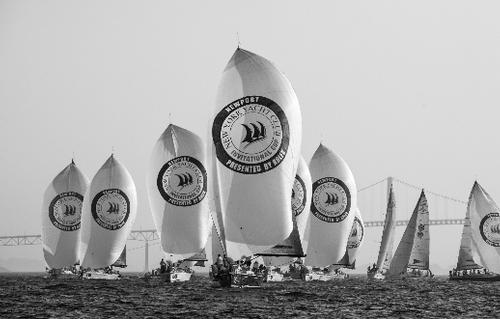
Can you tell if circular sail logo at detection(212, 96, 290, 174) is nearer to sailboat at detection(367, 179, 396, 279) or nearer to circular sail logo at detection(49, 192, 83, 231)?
circular sail logo at detection(49, 192, 83, 231)

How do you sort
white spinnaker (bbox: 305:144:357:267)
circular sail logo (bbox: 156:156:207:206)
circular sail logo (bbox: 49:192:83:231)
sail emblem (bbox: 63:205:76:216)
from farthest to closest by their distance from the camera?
sail emblem (bbox: 63:205:76:216), circular sail logo (bbox: 49:192:83:231), white spinnaker (bbox: 305:144:357:267), circular sail logo (bbox: 156:156:207:206)

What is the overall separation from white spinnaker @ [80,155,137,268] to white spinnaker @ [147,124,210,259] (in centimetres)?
385

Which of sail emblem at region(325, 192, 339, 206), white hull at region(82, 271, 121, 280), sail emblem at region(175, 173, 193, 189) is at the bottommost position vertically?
white hull at region(82, 271, 121, 280)

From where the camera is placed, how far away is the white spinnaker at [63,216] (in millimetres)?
65938

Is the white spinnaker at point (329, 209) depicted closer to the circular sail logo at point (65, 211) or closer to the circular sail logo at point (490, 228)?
the circular sail logo at point (490, 228)

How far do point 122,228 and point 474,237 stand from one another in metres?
25.2

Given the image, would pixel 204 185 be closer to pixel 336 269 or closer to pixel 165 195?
pixel 165 195

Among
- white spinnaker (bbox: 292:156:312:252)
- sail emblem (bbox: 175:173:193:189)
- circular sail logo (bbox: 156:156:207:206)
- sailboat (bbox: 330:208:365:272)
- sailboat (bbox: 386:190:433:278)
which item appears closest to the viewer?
circular sail logo (bbox: 156:156:207:206)

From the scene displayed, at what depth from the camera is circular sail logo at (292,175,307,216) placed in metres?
57.2

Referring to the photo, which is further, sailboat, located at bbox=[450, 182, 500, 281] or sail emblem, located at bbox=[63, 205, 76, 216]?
sail emblem, located at bbox=[63, 205, 76, 216]

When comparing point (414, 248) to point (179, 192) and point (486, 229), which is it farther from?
point (179, 192)

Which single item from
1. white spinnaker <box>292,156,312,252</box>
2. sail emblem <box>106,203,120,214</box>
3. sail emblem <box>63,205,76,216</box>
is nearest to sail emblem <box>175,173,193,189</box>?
sail emblem <box>106,203,120,214</box>

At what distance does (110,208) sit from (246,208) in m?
21.1

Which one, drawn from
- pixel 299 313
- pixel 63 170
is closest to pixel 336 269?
pixel 63 170
